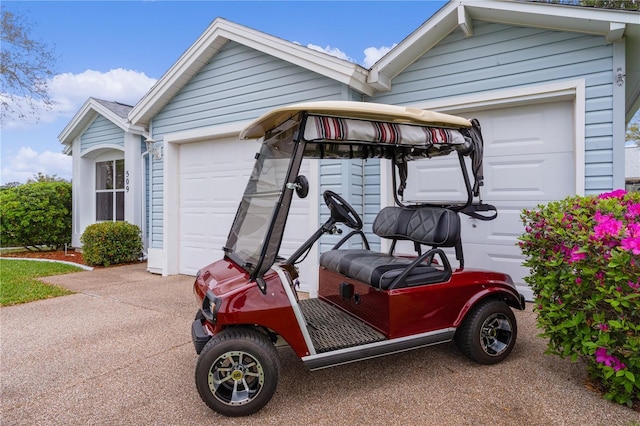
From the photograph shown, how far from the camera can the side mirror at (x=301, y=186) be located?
2255 millimetres

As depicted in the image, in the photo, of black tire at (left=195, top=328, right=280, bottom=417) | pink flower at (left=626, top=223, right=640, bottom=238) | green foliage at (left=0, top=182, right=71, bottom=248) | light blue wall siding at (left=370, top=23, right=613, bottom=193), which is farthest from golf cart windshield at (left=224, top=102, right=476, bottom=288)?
green foliage at (left=0, top=182, right=71, bottom=248)

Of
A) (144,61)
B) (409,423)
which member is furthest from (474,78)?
(144,61)

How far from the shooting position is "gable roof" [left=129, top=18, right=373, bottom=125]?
4715 mm

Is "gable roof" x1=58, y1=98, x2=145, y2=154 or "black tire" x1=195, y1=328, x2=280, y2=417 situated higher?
"gable roof" x1=58, y1=98, x2=145, y2=154

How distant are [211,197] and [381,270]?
4371 millimetres

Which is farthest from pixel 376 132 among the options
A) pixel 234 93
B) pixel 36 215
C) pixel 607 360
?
pixel 36 215

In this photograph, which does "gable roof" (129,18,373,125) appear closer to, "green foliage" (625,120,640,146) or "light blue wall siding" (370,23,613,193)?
"light blue wall siding" (370,23,613,193)

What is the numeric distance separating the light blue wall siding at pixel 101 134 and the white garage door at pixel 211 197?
2965mm

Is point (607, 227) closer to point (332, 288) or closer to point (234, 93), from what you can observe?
point (332, 288)

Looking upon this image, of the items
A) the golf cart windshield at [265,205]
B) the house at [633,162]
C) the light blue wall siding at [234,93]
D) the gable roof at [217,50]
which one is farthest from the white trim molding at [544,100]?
the house at [633,162]

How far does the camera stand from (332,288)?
3189 millimetres

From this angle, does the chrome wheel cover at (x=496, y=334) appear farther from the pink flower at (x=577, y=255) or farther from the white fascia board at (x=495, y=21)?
the white fascia board at (x=495, y=21)

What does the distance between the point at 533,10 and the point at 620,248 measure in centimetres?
306

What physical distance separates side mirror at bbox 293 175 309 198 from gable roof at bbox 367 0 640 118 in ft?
9.97
